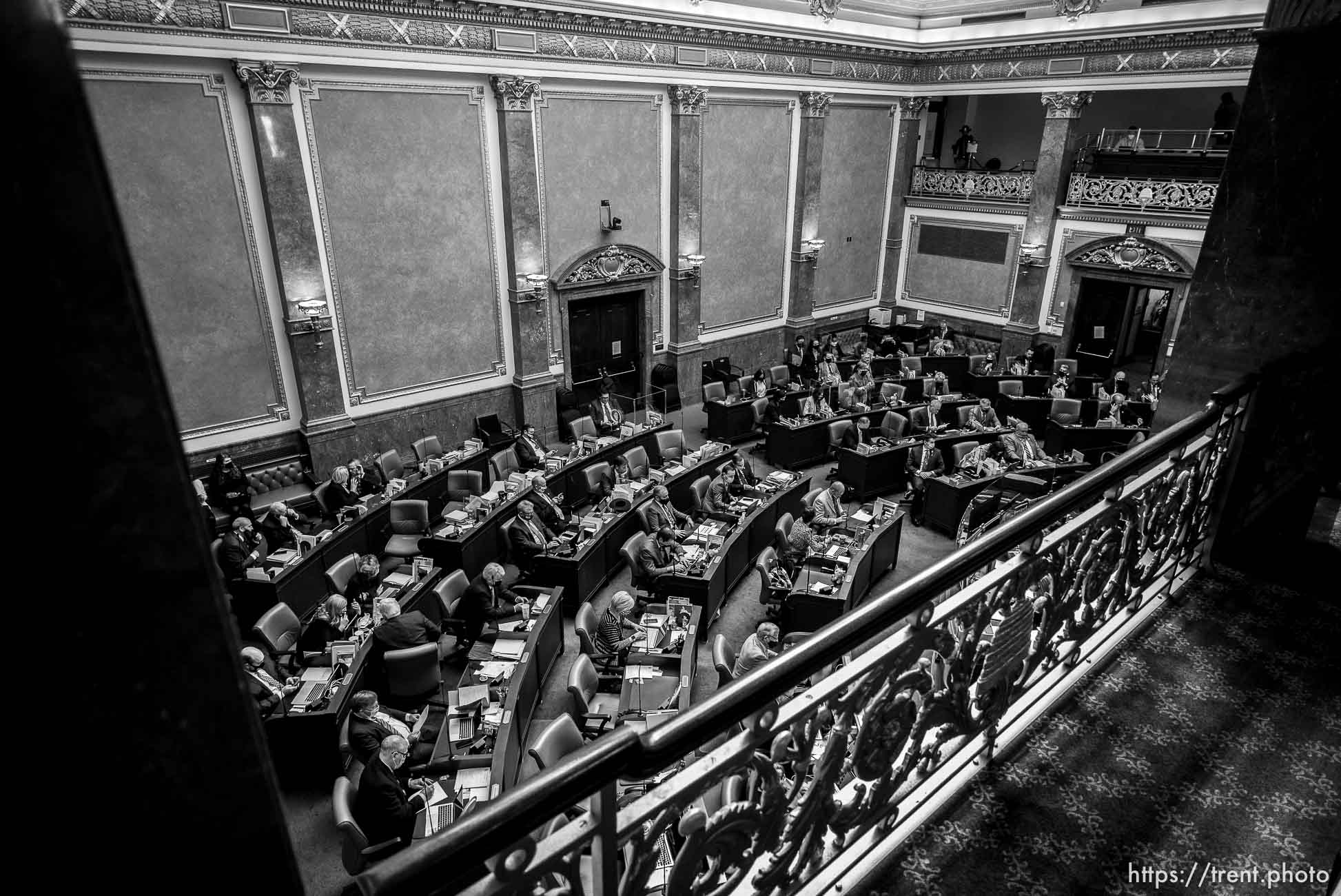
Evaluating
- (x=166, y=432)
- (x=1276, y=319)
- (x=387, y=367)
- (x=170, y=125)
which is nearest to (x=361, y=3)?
(x=170, y=125)

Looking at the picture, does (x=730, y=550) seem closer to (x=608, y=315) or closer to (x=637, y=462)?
(x=637, y=462)

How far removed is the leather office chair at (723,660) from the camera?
637cm

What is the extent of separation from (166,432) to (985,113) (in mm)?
23400

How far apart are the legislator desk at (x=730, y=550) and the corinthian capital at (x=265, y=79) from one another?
7.71 meters

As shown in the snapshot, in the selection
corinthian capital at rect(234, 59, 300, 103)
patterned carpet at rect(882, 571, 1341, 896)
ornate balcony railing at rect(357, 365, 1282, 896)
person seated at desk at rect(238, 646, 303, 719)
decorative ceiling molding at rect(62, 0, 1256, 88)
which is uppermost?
decorative ceiling molding at rect(62, 0, 1256, 88)

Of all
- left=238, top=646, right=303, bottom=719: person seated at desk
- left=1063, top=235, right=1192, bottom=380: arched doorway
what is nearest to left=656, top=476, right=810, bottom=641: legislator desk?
left=238, top=646, right=303, bottom=719: person seated at desk

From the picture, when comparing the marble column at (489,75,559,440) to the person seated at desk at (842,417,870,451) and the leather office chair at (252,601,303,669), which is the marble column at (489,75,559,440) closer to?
the person seated at desk at (842,417,870,451)

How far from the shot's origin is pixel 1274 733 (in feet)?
9.48

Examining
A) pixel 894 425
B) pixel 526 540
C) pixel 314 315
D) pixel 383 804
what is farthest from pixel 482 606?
pixel 894 425

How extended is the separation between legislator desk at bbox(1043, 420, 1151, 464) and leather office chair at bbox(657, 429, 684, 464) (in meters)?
6.36

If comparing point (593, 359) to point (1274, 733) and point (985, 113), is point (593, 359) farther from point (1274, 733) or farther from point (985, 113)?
point (985, 113)

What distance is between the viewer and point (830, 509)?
977 cm

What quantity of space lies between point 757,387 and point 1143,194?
28.1ft

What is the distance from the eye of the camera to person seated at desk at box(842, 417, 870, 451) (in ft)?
40.9
